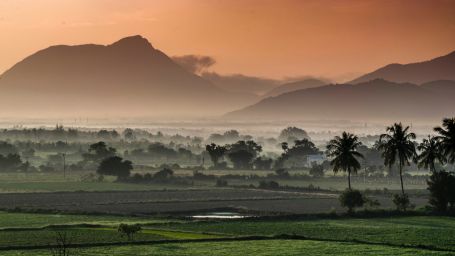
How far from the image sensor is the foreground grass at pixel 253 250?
215 feet

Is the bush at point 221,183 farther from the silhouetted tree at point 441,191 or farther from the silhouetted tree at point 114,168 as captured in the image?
the silhouetted tree at point 441,191

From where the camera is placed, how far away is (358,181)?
170375mm

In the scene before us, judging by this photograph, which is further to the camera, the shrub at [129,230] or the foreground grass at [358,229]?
the shrub at [129,230]

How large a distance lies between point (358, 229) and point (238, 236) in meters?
13.0

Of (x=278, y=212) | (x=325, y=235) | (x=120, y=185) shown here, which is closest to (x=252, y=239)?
(x=325, y=235)

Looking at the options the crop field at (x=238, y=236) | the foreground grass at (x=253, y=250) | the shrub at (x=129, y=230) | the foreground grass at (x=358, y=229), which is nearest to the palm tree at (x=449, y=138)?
the crop field at (x=238, y=236)

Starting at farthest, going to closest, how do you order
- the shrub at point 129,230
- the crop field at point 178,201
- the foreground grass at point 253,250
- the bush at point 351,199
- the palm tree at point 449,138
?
the crop field at point 178,201, the palm tree at point 449,138, the bush at point 351,199, the shrub at point 129,230, the foreground grass at point 253,250

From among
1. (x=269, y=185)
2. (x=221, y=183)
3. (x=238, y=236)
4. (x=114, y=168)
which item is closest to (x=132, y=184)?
(x=114, y=168)

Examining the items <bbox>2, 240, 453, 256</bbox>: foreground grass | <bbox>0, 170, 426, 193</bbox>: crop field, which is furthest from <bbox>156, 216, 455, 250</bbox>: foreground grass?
<bbox>0, 170, 426, 193</bbox>: crop field

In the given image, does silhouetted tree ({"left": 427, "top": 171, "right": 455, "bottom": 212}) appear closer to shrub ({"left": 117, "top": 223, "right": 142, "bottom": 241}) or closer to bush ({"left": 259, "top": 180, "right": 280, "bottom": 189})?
shrub ({"left": 117, "top": 223, "right": 142, "bottom": 241})

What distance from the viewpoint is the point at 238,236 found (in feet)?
252

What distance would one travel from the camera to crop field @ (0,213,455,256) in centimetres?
6731

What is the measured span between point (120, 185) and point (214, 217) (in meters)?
53.3

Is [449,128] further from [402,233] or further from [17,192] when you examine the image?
[17,192]
